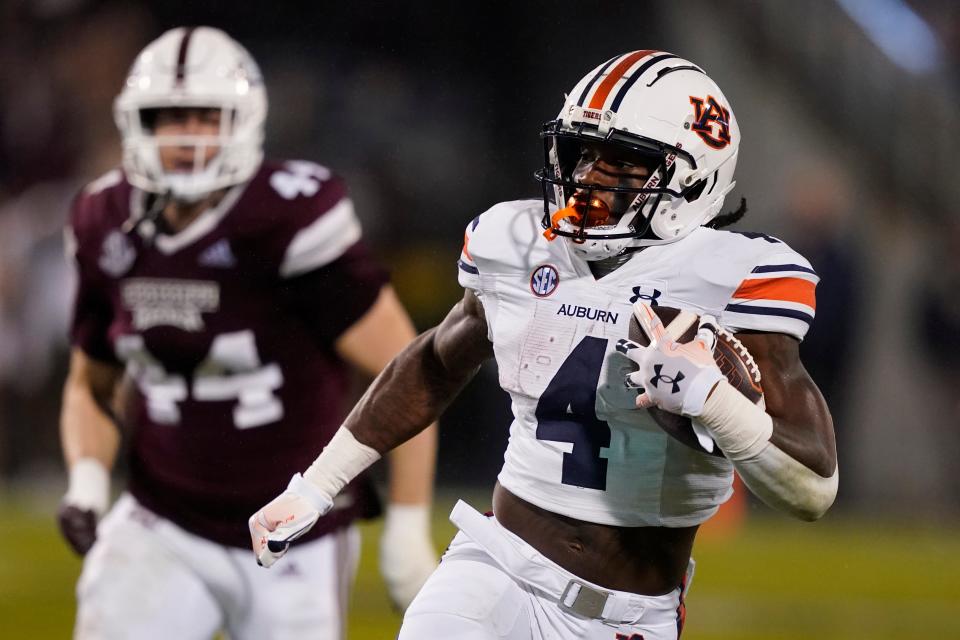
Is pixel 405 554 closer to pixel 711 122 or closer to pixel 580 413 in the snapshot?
pixel 580 413

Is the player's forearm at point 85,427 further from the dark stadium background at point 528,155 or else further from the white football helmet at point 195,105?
the dark stadium background at point 528,155

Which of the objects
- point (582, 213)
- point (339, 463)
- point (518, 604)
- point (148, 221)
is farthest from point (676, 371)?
point (148, 221)

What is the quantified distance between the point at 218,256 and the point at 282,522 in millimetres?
936

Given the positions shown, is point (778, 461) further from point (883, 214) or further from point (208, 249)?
point (883, 214)

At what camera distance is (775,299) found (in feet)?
8.39

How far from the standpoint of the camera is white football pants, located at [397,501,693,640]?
263 centimetres

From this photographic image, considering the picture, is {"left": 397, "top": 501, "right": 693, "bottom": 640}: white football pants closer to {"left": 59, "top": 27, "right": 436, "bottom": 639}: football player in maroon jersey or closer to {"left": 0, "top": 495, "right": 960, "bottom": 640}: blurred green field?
{"left": 59, "top": 27, "right": 436, "bottom": 639}: football player in maroon jersey

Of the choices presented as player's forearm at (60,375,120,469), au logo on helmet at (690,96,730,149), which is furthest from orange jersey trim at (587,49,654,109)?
player's forearm at (60,375,120,469)

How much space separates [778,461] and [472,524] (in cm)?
61

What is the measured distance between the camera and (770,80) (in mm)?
9430

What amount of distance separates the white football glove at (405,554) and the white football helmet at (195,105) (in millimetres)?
895

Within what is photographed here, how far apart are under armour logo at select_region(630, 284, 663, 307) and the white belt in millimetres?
473

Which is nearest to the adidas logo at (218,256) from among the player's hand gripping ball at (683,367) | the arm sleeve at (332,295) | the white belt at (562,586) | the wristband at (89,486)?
the arm sleeve at (332,295)

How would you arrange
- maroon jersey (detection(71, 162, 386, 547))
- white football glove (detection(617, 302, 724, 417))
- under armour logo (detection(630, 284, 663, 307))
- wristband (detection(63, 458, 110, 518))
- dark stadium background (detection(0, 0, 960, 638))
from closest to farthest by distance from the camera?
white football glove (detection(617, 302, 724, 417)) → under armour logo (detection(630, 284, 663, 307)) → maroon jersey (detection(71, 162, 386, 547)) → wristband (detection(63, 458, 110, 518)) → dark stadium background (detection(0, 0, 960, 638))
